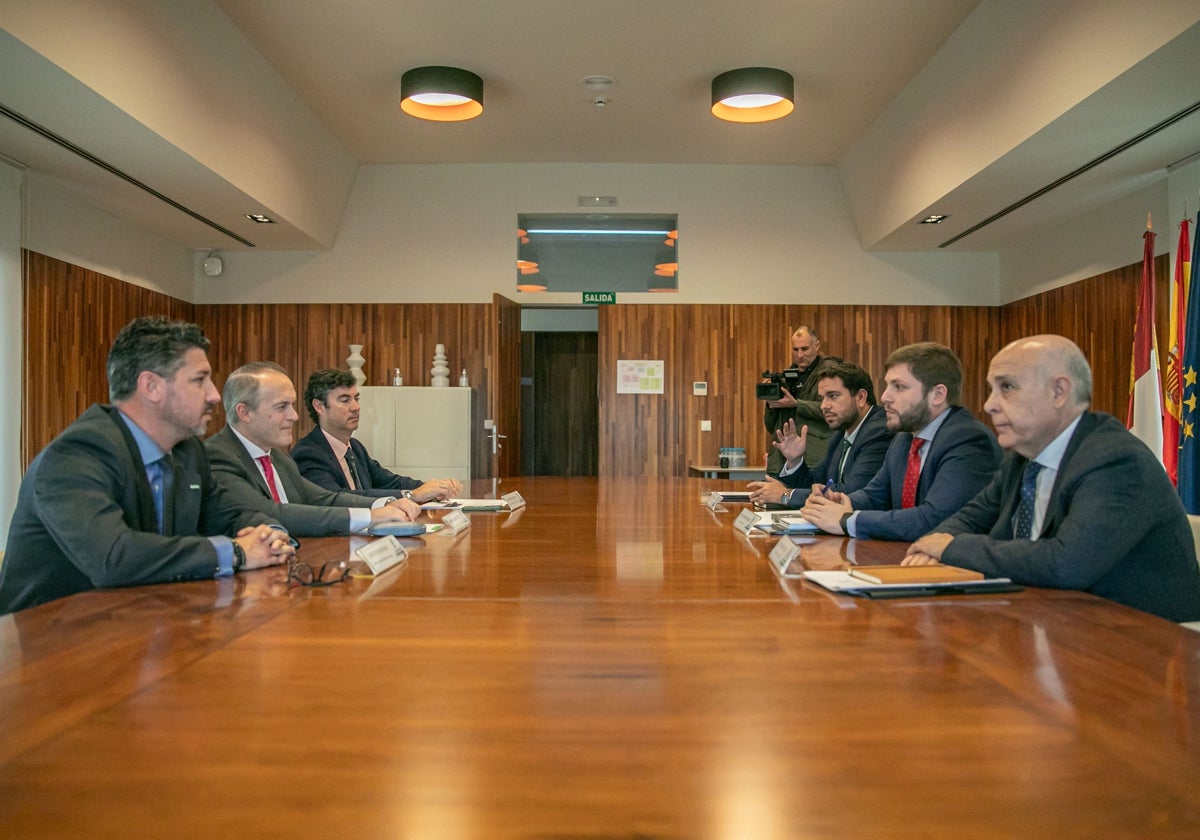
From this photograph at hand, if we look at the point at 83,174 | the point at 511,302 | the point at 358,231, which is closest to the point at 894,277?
the point at 511,302

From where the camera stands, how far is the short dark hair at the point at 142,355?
2314 millimetres

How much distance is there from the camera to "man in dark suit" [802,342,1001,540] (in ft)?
9.16

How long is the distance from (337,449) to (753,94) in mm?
3619

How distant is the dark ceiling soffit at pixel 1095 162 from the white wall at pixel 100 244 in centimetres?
599

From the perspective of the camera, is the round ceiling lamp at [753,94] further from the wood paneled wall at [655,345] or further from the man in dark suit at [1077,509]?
the man in dark suit at [1077,509]

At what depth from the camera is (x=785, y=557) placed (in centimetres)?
212

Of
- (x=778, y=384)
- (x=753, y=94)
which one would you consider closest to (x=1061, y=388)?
(x=778, y=384)

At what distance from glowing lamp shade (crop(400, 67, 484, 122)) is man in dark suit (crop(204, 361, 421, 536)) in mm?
3282

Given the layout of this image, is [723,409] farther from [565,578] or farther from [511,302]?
[565,578]

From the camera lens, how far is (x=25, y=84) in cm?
397

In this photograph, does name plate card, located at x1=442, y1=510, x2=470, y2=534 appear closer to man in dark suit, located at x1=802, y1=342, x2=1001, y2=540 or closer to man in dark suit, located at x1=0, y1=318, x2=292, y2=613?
man in dark suit, located at x1=0, y1=318, x2=292, y2=613

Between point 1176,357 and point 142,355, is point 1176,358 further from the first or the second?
point 142,355

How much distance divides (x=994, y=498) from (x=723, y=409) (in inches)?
224

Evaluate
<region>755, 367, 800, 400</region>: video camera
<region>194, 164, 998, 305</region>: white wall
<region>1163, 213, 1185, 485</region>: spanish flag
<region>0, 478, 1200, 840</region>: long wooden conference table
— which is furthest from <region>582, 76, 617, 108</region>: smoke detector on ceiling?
<region>0, 478, 1200, 840</region>: long wooden conference table
